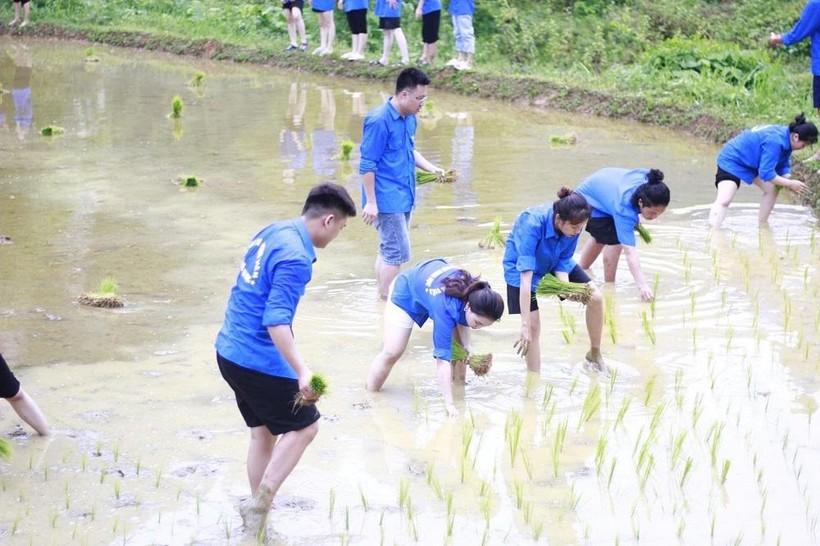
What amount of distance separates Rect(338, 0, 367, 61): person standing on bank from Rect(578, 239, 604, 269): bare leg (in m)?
9.33

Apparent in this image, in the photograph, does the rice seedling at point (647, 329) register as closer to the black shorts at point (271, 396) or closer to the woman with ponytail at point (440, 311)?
the woman with ponytail at point (440, 311)

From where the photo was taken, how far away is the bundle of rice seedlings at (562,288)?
6.62 meters

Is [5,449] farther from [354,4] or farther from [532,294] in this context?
[354,4]

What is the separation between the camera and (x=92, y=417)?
6.20 meters

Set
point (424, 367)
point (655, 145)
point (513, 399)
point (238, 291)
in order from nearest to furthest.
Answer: point (238, 291) → point (513, 399) → point (424, 367) → point (655, 145)

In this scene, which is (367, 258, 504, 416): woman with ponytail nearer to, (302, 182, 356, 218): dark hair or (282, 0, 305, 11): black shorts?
(302, 182, 356, 218): dark hair

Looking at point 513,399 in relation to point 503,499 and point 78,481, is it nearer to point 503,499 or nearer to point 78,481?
point 503,499

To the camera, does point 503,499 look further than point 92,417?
No

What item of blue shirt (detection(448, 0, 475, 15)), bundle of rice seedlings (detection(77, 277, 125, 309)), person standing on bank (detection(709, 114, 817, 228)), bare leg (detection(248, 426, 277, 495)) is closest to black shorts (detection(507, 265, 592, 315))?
bare leg (detection(248, 426, 277, 495))

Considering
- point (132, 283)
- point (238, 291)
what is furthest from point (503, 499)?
point (132, 283)

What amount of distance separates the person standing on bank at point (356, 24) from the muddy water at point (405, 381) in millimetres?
5097

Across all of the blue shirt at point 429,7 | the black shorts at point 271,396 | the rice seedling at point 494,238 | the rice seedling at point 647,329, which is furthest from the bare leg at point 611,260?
the blue shirt at point 429,7

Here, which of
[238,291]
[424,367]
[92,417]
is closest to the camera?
[238,291]

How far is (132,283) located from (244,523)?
3751mm
